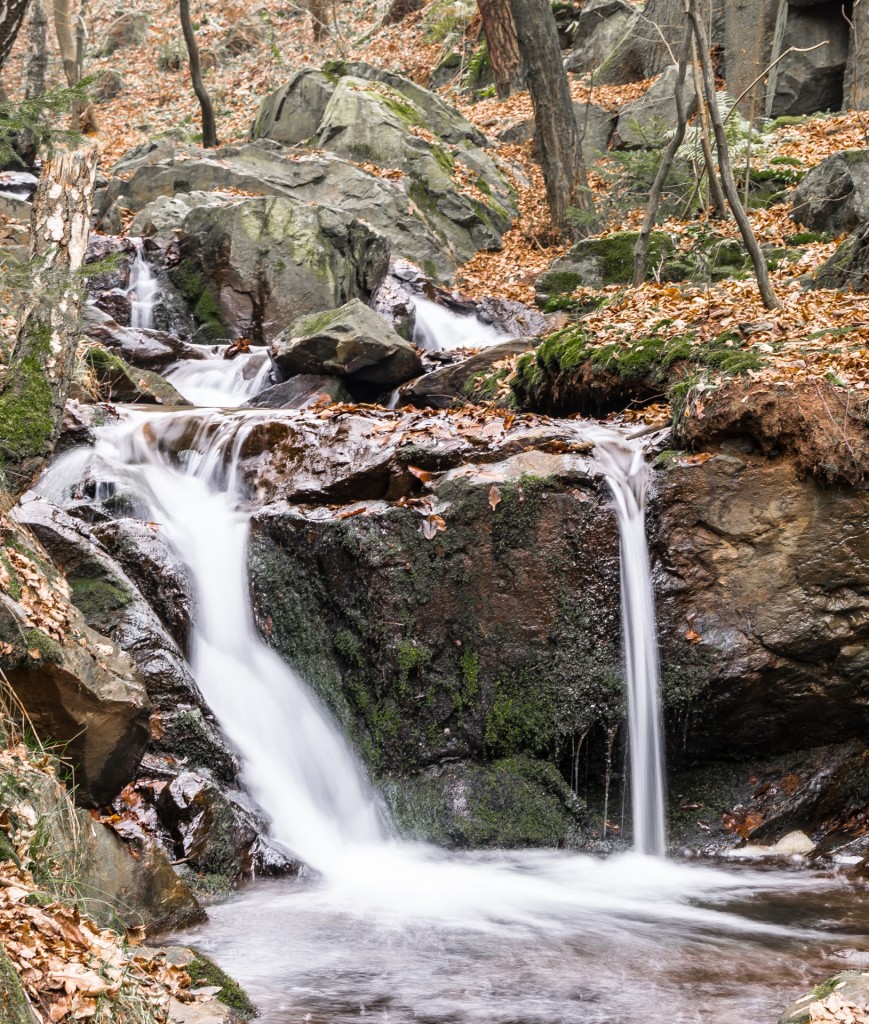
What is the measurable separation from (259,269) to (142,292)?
5.43 feet

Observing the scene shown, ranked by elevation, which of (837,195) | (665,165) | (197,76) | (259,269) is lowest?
(259,269)

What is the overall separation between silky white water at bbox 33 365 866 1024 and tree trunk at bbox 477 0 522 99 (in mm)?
17094

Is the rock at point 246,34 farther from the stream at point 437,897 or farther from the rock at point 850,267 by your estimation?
the stream at point 437,897

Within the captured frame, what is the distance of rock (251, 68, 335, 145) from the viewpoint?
19312 millimetres

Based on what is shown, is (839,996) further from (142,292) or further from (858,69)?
(858,69)

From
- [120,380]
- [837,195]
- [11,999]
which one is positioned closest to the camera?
[11,999]

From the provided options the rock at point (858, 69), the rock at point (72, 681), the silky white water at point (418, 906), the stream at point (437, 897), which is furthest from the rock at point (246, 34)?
the rock at point (72, 681)

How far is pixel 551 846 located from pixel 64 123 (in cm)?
2034

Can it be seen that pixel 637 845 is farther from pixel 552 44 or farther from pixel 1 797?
pixel 552 44

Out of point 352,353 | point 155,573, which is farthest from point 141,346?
point 155,573

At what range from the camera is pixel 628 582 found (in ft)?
21.4

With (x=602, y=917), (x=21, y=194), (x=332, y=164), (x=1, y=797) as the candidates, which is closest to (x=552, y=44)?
(x=332, y=164)

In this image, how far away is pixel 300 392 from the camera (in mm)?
10516

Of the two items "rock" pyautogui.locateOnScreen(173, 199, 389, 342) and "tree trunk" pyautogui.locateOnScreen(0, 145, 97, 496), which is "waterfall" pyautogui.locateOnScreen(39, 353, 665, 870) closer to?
"tree trunk" pyautogui.locateOnScreen(0, 145, 97, 496)
